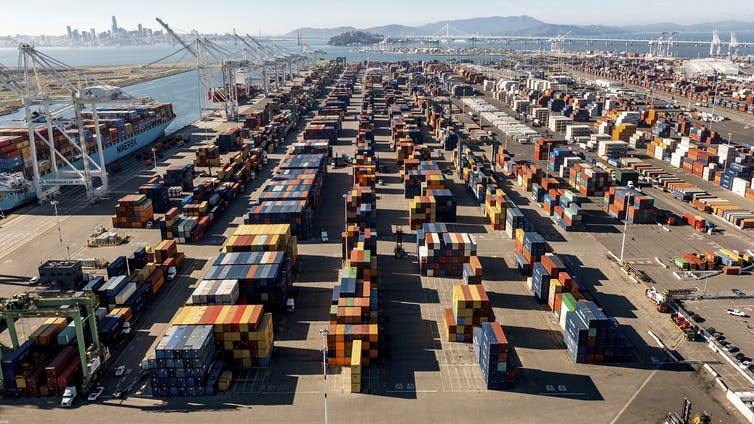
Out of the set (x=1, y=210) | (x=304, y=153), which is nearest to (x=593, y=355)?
(x=304, y=153)

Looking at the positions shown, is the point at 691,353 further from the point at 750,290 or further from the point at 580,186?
the point at 580,186

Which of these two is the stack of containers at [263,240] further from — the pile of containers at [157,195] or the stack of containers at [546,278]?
the stack of containers at [546,278]

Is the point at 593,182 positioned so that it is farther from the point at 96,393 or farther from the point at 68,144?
the point at 68,144

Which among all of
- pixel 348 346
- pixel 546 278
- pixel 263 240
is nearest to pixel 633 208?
pixel 546 278

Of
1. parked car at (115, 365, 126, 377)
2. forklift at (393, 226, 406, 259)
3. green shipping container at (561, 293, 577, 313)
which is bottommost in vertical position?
parked car at (115, 365, 126, 377)

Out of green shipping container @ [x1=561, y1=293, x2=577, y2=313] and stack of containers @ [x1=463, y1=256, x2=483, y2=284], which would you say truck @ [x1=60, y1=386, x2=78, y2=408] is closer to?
stack of containers @ [x1=463, y1=256, x2=483, y2=284]

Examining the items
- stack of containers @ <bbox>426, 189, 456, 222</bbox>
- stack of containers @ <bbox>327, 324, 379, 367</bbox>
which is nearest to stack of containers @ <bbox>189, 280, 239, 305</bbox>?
stack of containers @ <bbox>327, 324, 379, 367</bbox>

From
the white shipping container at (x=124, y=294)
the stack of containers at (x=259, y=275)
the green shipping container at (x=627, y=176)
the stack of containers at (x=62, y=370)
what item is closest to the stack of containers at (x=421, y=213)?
the stack of containers at (x=259, y=275)
